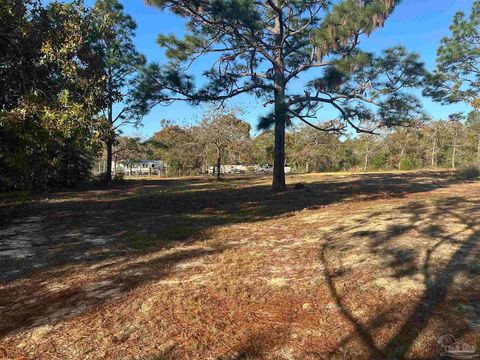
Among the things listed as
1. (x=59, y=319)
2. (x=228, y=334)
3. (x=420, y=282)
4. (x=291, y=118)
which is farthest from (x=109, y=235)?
(x=291, y=118)

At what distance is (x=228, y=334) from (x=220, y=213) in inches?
225

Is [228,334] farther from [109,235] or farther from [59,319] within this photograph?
[109,235]

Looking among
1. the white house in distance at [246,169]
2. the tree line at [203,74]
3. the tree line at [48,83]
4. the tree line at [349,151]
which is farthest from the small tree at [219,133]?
the white house in distance at [246,169]

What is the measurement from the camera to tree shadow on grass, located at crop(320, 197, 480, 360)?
7.54 ft

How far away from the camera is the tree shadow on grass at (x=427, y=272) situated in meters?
2.30

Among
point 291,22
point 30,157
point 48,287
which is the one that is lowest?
point 48,287

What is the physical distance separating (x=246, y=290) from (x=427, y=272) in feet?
5.23

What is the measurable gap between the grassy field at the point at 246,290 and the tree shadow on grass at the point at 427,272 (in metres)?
0.01

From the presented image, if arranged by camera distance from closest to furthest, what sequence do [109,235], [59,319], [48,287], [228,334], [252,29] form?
[228,334] → [59,319] → [48,287] → [109,235] → [252,29]

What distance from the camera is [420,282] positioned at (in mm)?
3166

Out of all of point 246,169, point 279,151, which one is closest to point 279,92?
point 279,151

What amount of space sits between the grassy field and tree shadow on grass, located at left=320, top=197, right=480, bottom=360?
0.04 ft

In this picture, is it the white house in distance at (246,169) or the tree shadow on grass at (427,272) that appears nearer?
the tree shadow on grass at (427,272)

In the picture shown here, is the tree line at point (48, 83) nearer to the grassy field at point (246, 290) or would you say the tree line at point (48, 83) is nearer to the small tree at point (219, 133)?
the grassy field at point (246, 290)
